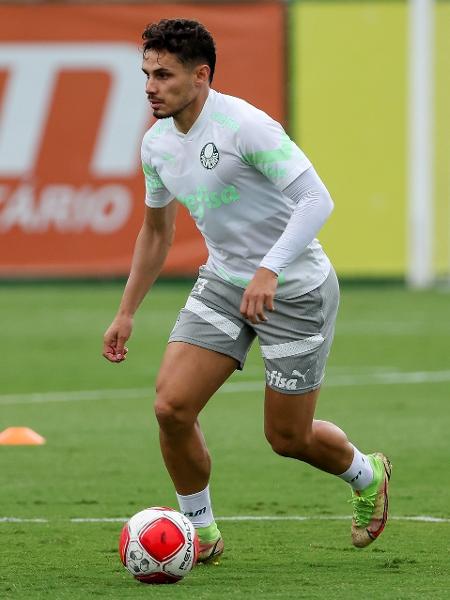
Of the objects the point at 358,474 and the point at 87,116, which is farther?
the point at 87,116

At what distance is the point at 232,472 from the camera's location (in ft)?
33.2

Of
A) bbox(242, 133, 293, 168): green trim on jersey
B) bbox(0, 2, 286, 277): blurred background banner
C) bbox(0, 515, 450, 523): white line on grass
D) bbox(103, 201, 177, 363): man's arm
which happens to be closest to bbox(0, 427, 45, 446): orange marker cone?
bbox(0, 515, 450, 523): white line on grass

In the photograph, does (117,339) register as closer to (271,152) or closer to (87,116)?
(271,152)

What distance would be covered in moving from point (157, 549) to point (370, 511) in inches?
49.9

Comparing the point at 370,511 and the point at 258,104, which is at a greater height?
the point at 370,511

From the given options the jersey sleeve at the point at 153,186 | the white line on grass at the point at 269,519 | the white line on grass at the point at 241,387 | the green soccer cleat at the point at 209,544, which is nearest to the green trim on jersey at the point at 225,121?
the jersey sleeve at the point at 153,186

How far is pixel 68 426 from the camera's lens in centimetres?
1210

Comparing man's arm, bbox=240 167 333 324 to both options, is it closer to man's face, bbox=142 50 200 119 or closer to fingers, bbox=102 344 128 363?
man's face, bbox=142 50 200 119

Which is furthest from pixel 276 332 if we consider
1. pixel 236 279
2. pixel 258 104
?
pixel 258 104

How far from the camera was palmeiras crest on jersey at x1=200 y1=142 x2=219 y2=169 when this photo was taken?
7.07m

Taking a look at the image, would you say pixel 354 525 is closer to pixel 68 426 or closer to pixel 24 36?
pixel 68 426

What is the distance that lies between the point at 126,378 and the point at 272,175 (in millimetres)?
8235

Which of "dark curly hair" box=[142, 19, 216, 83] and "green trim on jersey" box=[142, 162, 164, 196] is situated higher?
"dark curly hair" box=[142, 19, 216, 83]

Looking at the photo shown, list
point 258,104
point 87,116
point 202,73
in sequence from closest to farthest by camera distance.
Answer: point 202,73
point 87,116
point 258,104
